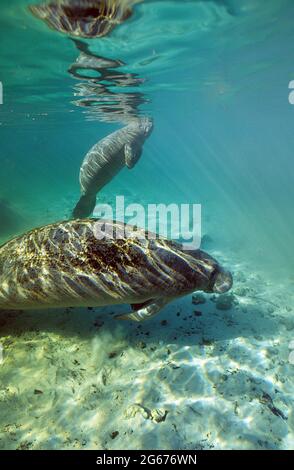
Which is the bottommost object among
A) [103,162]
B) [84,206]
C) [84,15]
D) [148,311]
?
[148,311]

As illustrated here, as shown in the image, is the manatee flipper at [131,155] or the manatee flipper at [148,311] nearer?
the manatee flipper at [148,311]

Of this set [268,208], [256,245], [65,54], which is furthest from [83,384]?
[268,208]

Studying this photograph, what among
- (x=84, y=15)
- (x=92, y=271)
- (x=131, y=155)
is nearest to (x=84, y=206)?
(x=131, y=155)

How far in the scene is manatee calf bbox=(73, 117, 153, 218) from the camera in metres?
10.0

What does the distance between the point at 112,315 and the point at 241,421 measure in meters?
2.96

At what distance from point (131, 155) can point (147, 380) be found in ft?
23.9

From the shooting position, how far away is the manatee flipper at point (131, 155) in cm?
995

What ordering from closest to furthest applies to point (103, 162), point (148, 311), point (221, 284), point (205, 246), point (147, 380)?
point (147, 380)
point (148, 311)
point (221, 284)
point (103, 162)
point (205, 246)

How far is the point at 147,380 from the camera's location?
4758mm

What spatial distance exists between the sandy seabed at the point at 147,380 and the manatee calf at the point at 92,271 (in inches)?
34.1

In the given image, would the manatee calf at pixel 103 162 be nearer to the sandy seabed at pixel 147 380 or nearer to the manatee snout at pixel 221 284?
the sandy seabed at pixel 147 380

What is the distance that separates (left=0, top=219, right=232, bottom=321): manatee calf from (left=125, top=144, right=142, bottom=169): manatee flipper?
5.23m

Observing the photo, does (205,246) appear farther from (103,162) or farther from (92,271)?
(92,271)

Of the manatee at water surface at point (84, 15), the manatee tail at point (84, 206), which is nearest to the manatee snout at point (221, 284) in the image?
the manatee tail at point (84, 206)
